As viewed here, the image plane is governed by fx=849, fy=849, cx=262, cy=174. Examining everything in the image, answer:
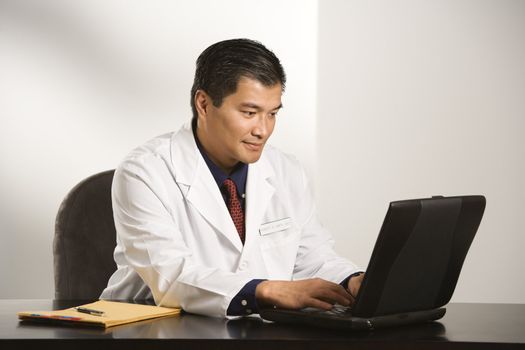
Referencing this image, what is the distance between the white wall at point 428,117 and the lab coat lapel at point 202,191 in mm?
1576

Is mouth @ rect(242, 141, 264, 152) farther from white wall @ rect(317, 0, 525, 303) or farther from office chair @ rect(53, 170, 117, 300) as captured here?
white wall @ rect(317, 0, 525, 303)

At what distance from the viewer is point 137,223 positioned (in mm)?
2217

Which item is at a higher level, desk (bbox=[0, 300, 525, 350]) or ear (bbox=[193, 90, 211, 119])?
ear (bbox=[193, 90, 211, 119])

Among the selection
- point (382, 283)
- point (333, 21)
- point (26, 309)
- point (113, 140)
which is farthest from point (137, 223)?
point (333, 21)

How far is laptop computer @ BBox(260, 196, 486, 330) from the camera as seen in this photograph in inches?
63.4

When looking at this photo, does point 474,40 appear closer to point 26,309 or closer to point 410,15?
point 410,15

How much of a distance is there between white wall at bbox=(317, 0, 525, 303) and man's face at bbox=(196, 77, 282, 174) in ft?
5.12

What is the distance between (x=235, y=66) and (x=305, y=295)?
0.85 m

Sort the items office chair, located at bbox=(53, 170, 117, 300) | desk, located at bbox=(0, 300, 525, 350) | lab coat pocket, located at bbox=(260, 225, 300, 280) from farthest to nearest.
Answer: office chair, located at bbox=(53, 170, 117, 300) → lab coat pocket, located at bbox=(260, 225, 300, 280) → desk, located at bbox=(0, 300, 525, 350)

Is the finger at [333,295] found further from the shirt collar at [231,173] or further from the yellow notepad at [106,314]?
the shirt collar at [231,173]

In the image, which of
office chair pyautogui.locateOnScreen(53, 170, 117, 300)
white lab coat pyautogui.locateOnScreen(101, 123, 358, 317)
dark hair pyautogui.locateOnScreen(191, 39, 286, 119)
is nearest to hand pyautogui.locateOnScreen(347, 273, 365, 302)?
white lab coat pyautogui.locateOnScreen(101, 123, 358, 317)

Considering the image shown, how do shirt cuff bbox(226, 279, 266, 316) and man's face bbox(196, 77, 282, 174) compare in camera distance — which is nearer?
shirt cuff bbox(226, 279, 266, 316)

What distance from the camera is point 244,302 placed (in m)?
1.89

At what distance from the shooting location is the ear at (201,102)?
251 cm
